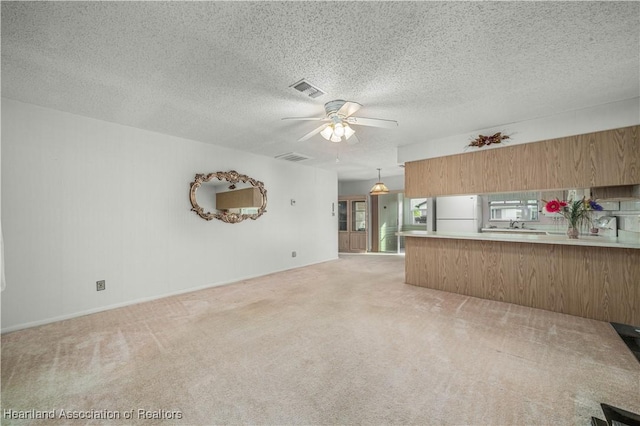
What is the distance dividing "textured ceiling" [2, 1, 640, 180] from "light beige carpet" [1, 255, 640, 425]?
2.45m

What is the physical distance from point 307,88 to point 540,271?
3.67 metres

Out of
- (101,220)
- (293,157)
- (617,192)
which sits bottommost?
(101,220)

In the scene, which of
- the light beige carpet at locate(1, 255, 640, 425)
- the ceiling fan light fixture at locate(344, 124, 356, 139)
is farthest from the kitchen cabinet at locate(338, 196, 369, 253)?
the ceiling fan light fixture at locate(344, 124, 356, 139)

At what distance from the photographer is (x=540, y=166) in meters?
3.54

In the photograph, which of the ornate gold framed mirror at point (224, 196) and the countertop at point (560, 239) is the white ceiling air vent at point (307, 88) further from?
the countertop at point (560, 239)

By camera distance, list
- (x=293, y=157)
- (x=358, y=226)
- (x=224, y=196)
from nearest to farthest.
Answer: (x=224, y=196) < (x=293, y=157) < (x=358, y=226)

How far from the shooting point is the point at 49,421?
156cm

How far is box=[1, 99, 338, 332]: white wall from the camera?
2.95 metres

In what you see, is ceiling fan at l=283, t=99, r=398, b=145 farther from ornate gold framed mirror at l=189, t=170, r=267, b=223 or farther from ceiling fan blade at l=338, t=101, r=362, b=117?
ornate gold framed mirror at l=189, t=170, r=267, b=223

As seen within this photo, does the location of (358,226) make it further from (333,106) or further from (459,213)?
(333,106)

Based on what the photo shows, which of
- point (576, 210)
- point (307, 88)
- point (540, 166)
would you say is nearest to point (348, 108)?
point (307, 88)

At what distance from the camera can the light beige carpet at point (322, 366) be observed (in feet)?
5.35

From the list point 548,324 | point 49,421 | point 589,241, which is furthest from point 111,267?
point 589,241

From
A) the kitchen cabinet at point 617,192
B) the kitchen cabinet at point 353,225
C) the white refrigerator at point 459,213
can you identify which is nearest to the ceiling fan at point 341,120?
the kitchen cabinet at point 617,192
